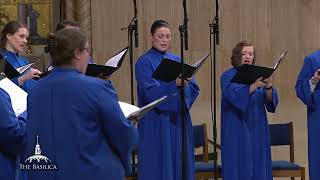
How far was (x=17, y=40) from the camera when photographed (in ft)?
20.0

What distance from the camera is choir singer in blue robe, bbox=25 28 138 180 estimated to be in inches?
140

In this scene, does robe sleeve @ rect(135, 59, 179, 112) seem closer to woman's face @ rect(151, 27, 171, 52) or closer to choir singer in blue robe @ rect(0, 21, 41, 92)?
woman's face @ rect(151, 27, 171, 52)

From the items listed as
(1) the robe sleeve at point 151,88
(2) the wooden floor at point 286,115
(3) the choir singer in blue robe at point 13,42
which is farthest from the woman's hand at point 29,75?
(2) the wooden floor at point 286,115

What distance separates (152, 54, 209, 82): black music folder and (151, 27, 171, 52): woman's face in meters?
0.57

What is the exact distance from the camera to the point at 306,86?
6.33m

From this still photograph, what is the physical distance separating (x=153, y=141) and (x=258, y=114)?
100 centimetres

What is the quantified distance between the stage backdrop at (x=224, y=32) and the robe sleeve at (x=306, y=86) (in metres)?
3.00

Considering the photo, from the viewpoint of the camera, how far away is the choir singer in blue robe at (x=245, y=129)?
6.59 metres

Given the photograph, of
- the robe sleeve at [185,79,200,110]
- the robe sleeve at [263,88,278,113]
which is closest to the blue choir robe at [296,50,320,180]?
the robe sleeve at [263,88,278,113]

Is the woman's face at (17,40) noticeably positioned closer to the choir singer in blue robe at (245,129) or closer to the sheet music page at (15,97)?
the sheet music page at (15,97)

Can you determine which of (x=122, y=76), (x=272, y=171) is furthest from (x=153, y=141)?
(x=122, y=76)

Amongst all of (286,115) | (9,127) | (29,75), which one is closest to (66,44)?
(9,127)

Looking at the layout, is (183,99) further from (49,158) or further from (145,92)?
(49,158)

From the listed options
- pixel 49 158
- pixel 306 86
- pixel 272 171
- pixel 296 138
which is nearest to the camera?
pixel 49 158
